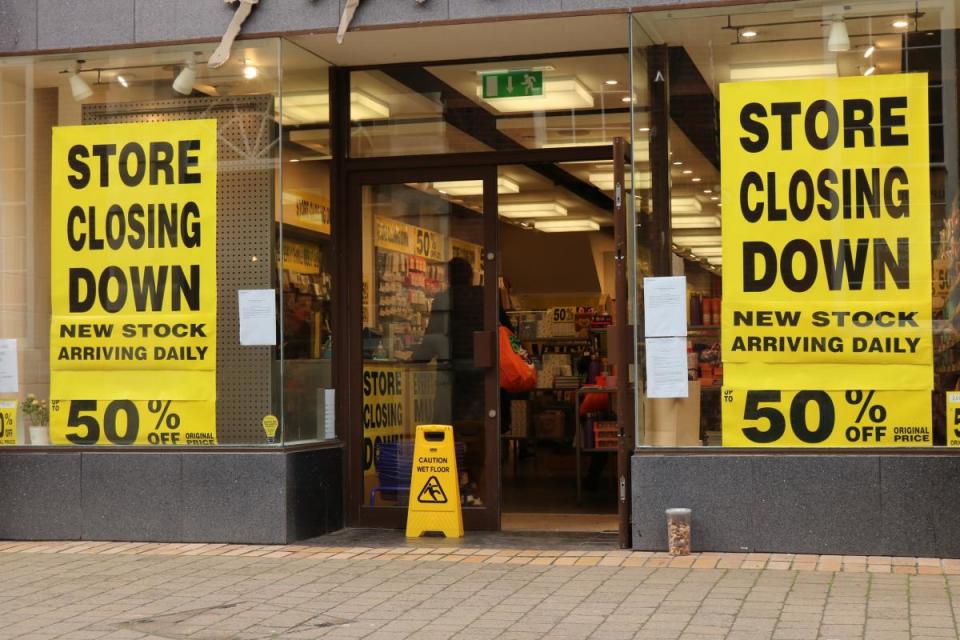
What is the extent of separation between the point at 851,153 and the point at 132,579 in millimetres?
5179

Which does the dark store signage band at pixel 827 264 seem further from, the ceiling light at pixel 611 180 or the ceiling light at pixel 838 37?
the ceiling light at pixel 611 180

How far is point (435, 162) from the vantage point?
10.5 m

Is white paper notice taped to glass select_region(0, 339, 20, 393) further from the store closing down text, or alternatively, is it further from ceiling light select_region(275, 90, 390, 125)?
the store closing down text

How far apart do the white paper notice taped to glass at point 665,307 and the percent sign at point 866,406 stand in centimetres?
113

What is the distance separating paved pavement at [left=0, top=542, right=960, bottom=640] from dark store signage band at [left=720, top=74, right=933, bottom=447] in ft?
3.12

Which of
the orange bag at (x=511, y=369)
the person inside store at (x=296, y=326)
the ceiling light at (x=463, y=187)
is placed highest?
the ceiling light at (x=463, y=187)

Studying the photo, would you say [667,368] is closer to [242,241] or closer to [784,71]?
[784,71]

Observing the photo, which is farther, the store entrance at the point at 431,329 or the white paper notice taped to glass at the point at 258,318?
the store entrance at the point at 431,329

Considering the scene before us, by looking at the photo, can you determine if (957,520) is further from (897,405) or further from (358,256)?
(358,256)

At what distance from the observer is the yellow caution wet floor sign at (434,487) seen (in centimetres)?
1006

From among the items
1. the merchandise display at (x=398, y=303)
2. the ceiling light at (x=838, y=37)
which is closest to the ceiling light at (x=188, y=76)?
the merchandise display at (x=398, y=303)

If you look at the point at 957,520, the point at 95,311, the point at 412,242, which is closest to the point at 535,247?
the point at 412,242

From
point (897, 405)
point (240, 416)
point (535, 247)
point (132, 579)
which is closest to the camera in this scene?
point (132, 579)

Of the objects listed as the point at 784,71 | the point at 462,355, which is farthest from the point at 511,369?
the point at 784,71
